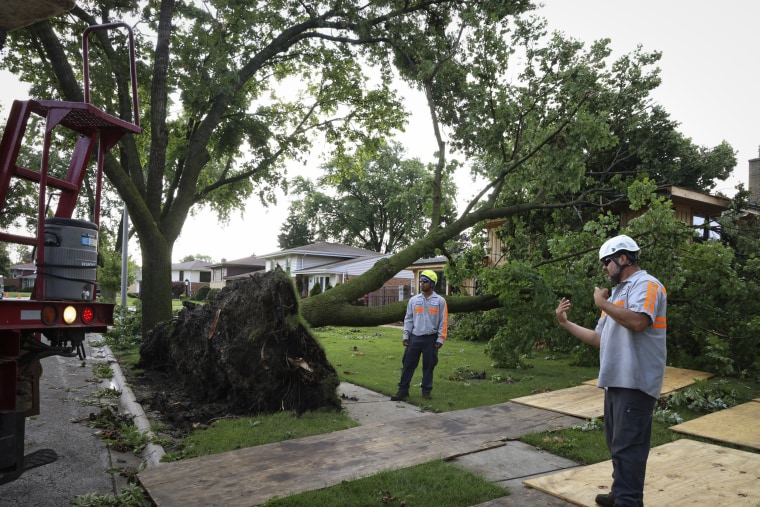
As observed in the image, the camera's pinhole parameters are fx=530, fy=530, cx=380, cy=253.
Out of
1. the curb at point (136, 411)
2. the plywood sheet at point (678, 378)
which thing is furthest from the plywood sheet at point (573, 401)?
the curb at point (136, 411)

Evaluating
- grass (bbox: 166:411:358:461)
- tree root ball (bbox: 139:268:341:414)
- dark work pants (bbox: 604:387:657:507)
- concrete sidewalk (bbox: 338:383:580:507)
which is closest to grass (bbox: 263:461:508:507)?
concrete sidewalk (bbox: 338:383:580:507)

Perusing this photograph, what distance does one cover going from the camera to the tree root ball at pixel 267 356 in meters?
6.61

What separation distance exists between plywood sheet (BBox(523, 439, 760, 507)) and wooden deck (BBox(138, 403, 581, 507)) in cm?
109

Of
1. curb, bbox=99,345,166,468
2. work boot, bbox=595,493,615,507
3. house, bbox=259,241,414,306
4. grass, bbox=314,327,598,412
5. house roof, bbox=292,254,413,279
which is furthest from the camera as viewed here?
house, bbox=259,241,414,306

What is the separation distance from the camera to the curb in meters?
5.01

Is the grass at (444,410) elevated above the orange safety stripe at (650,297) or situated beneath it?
situated beneath

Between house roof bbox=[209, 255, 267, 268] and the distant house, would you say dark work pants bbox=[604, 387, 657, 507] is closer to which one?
house roof bbox=[209, 255, 267, 268]

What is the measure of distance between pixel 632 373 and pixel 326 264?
38460 mm

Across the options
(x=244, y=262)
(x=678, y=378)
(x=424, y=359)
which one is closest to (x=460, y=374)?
(x=424, y=359)

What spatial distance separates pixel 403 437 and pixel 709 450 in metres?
2.94

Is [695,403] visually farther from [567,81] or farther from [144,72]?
[144,72]

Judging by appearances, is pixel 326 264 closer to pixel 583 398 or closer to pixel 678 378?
pixel 678 378

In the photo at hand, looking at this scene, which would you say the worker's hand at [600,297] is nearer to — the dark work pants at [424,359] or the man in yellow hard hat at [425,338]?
the man in yellow hard hat at [425,338]

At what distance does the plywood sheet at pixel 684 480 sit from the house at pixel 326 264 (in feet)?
101
